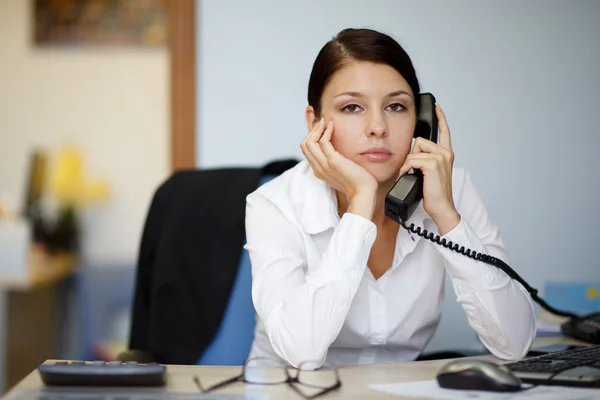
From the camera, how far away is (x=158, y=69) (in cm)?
456

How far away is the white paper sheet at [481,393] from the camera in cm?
95

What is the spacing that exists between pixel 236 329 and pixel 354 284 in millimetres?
424

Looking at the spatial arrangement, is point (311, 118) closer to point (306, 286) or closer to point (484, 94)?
point (306, 286)

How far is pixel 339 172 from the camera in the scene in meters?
1.37

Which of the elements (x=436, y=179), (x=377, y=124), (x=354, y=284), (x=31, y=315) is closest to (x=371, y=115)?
(x=377, y=124)

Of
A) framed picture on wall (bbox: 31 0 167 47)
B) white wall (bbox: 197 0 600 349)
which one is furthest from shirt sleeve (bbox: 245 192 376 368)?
framed picture on wall (bbox: 31 0 167 47)

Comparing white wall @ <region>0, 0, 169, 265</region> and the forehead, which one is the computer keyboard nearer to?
A: the forehead

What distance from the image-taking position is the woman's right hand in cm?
132

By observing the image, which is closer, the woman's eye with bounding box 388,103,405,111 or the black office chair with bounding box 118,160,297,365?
the woman's eye with bounding box 388,103,405,111

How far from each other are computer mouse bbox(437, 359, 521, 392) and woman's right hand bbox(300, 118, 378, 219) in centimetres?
38

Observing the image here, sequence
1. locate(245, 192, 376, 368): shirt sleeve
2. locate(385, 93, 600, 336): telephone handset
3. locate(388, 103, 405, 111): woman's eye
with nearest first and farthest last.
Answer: locate(245, 192, 376, 368): shirt sleeve, locate(385, 93, 600, 336): telephone handset, locate(388, 103, 405, 111): woman's eye

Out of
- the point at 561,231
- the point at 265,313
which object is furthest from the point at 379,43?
the point at 561,231

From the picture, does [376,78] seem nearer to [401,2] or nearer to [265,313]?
[265,313]

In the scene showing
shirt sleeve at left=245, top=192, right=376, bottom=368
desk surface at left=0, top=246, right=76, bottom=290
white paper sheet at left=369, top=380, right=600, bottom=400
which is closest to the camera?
white paper sheet at left=369, top=380, right=600, bottom=400
